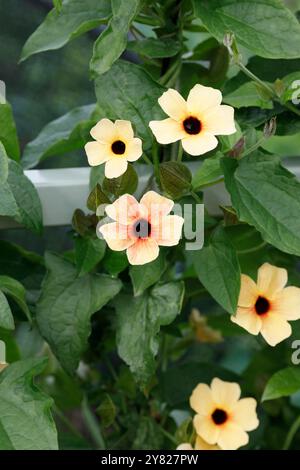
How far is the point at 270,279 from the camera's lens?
704 millimetres

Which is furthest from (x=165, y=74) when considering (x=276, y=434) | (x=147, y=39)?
(x=276, y=434)

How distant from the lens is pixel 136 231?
609mm

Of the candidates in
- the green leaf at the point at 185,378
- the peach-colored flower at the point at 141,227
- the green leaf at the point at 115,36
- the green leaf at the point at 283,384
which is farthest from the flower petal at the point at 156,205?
the green leaf at the point at 185,378

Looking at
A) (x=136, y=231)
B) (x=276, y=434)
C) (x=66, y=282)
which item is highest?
(x=136, y=231)

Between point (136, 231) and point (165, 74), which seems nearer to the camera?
point (136, 231)

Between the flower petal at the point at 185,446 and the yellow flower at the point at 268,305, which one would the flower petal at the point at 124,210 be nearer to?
the yellow flower at the point at 268,305

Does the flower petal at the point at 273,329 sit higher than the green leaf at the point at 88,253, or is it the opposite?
the green leaf at the point at 88,253

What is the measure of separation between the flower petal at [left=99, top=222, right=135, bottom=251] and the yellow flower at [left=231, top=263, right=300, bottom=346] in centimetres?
13

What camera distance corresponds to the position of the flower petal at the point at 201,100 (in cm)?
63

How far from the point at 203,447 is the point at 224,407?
0.04 m

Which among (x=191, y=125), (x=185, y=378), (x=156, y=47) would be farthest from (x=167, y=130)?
(x=185, y=378)

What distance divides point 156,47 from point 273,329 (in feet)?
0.88

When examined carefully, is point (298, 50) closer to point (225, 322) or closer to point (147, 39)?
point (147, 39)

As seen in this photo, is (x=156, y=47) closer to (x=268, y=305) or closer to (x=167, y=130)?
(x=167, y=130)
